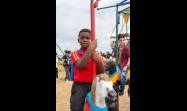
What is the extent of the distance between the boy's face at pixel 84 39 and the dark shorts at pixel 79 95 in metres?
0.38

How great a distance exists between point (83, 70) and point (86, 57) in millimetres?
188

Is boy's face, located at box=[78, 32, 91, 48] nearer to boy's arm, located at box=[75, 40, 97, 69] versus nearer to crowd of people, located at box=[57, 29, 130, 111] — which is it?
crowd of people, located at box=[57, 29, 130, 111]

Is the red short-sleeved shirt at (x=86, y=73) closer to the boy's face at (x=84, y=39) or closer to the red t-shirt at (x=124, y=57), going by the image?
the boy's face at (x=84, y=39)

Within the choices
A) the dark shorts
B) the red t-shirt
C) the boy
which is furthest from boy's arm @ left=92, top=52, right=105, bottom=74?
the red t-shirt

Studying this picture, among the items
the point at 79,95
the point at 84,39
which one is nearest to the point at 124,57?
the point at 84,39

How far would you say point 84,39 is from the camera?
12.3 ft

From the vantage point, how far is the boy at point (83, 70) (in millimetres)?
3623

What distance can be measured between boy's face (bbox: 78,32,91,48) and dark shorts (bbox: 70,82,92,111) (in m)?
0.38

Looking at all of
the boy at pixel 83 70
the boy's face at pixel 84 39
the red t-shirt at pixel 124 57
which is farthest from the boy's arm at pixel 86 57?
the red t-shirt at pixel 124 57
